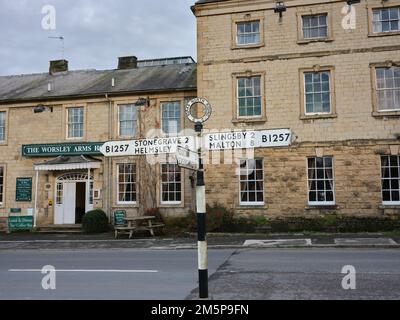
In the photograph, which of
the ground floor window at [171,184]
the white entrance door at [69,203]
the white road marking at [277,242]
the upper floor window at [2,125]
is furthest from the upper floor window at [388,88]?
the upper floor window at [2,125]

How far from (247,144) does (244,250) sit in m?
5.52

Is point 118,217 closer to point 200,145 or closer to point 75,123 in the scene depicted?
point 75,123

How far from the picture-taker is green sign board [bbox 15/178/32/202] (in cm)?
2123

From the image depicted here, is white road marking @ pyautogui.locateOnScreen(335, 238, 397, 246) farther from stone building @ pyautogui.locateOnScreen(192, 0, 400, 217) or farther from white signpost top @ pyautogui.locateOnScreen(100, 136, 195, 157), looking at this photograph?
white signpost top @ pyautogui.locateOnScreen(100, 136, 195, 157)

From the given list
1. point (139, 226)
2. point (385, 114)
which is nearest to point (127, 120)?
point (139, 226)

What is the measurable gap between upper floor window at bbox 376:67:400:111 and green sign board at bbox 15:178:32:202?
53.2 ft

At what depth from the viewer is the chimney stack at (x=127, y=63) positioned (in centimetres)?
2441

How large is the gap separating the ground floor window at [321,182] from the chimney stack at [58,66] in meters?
15.7

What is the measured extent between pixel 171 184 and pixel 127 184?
7.03ft

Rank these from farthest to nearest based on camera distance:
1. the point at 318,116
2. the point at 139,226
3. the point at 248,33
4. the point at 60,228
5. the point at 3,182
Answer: the point at 3,182 → the point at 60,228 → the point at 248,33 → the point at 139,226 → the point at 318,116

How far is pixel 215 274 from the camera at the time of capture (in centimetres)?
900

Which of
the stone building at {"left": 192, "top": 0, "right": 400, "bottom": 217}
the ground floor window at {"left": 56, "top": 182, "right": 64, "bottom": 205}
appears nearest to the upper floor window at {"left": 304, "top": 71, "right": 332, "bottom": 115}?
the stone building at {"left": 192, "top": 0, "right": 400, "bottom": 217}

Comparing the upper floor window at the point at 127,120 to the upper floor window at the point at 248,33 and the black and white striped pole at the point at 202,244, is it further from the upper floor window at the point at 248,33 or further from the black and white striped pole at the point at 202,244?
the black and white striped pole at the point at 202,244


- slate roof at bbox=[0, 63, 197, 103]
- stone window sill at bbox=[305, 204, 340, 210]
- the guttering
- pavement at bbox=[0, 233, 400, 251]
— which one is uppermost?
slate roof at bbox=[0, 63, 197, 103]
